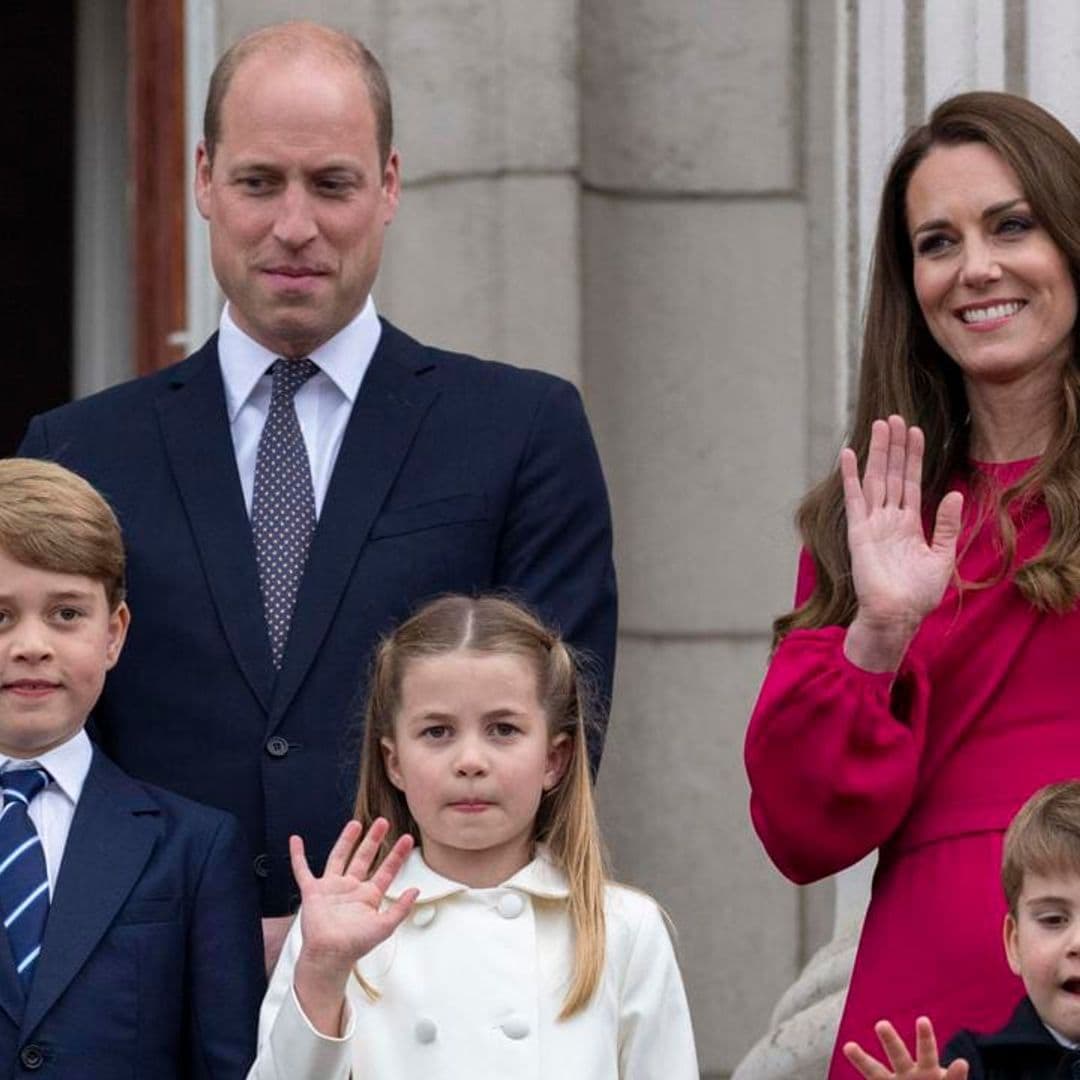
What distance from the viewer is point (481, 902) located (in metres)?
4.02

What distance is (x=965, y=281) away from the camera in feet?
13.3

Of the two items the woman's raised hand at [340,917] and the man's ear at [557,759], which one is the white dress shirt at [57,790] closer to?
the woman's raised hand at [340,917]

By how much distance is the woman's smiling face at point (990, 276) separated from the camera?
4051 millimetres

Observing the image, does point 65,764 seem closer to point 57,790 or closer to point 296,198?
point 57,790

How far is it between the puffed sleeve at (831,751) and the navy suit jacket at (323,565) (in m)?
0.45

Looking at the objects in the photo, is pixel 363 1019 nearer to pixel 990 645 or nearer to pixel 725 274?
A: pixel 990 645

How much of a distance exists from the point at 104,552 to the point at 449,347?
243cm

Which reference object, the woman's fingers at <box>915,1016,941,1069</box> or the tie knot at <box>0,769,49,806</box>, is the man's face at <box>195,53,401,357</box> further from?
the woman's fingers at <box>915,1016,941,1069</box>

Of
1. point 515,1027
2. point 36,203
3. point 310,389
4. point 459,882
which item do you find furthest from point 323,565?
point 36,203

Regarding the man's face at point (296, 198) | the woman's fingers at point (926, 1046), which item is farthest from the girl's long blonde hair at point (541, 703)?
the woman's fingers at point (926, 1046)

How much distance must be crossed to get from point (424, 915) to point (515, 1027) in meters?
0.19

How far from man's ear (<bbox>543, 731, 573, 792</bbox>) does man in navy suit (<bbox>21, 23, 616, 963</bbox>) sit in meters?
0.17

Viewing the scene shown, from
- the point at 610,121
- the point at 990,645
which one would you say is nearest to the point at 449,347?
A: the point at 610,121

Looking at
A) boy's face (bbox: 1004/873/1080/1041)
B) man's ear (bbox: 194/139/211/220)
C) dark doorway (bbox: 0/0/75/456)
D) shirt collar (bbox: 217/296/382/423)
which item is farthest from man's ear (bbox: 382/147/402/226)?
dark doorway (bbox: 0/0/75/456)
